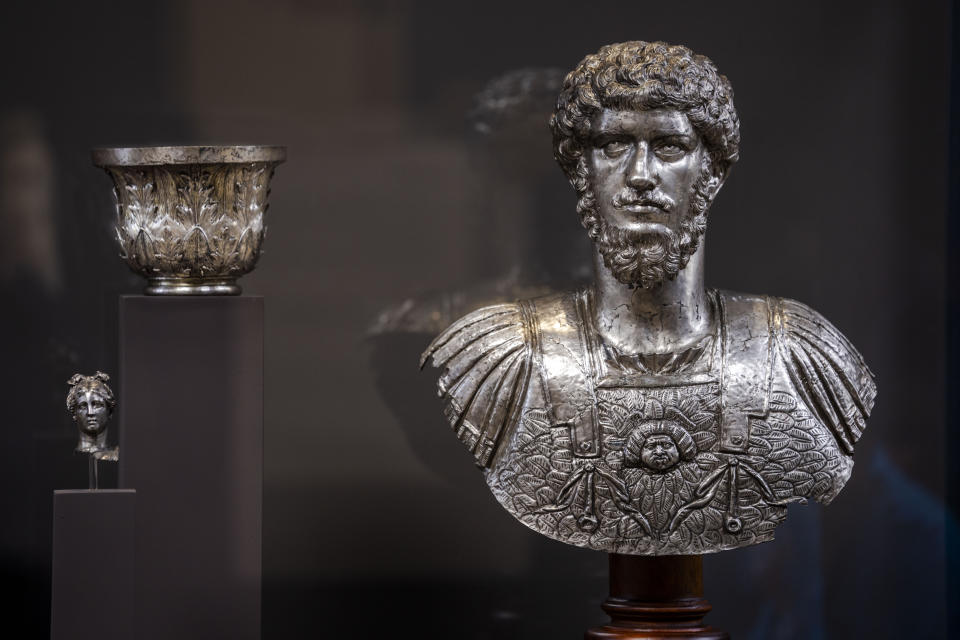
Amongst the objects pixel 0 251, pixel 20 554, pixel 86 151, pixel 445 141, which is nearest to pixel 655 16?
pixel 445 141

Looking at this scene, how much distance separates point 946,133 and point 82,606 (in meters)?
3.02

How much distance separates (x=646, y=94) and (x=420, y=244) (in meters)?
1.49

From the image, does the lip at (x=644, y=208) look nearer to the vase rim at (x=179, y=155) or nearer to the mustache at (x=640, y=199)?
the mustache at (x=640, y=199)

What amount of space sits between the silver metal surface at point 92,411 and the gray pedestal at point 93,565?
7.5 inches

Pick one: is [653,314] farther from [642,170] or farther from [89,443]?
[89,443]

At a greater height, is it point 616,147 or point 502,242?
point 616,147

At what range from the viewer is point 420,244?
17.7 ft

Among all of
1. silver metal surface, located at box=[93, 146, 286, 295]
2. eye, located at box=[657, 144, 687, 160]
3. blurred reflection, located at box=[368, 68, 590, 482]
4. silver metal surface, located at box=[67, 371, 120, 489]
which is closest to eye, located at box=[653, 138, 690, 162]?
eye, located at box=[657, 144, 687, 160]

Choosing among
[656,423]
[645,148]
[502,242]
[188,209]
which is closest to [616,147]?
[645,148]

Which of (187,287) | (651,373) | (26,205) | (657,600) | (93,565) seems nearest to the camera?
(93,565)

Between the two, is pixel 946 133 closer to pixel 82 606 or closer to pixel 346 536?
pixel 346 536

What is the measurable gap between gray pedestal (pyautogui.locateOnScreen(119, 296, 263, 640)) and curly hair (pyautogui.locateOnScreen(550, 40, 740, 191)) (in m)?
0.86

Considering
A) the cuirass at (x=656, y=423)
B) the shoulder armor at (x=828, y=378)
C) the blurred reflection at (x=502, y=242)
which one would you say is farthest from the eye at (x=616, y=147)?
the blurred reflection at (x=502, y=242)

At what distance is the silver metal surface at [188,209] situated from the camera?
4.05m
